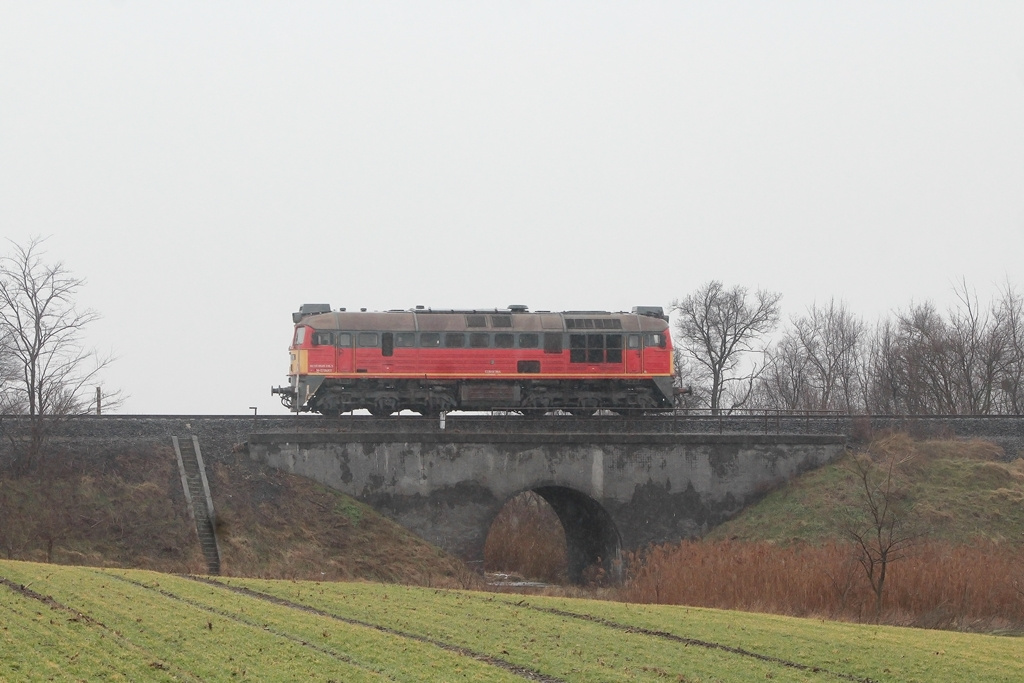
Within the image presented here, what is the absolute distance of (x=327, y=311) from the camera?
4297 centimetres

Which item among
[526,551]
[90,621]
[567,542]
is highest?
[90,621]

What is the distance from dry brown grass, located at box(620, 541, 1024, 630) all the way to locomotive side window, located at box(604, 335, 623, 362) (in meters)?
13.3

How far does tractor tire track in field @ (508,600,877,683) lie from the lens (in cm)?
1788

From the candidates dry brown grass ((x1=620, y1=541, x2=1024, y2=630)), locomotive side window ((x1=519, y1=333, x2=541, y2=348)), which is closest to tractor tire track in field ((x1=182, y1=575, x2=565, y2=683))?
dry brown grass ((x1=620, y1=541, x2=1024, y2=630))

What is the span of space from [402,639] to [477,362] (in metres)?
24.8

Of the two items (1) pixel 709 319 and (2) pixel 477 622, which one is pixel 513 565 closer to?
(2) pixel 477 622

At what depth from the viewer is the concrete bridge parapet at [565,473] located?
37375 mm

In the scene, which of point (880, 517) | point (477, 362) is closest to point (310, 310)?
point (477, 362)

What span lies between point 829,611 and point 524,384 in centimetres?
1825

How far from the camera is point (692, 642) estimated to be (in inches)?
784

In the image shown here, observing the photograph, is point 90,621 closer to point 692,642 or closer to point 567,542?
point 692,642

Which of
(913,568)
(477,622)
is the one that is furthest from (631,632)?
(913,568)

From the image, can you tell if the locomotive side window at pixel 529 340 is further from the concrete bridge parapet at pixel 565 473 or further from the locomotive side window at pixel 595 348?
the concrete bridge parapet at pixel 565 473

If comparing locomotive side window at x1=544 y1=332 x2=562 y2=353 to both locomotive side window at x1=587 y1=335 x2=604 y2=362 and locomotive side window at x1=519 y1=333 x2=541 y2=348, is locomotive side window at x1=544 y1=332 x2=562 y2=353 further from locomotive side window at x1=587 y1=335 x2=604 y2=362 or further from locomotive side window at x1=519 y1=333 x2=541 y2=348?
locomotive side window at x1=587 y1=335 x2=604 y2=362
